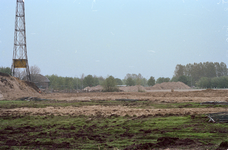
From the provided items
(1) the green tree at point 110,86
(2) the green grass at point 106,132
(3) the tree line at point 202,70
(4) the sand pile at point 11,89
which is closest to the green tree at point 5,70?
(4) the sand pile at point 11,89

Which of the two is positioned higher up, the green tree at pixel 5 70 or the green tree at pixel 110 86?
the green tree at pixel 5 70

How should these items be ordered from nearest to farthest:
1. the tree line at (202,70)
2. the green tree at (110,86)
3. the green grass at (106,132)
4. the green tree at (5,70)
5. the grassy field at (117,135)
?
1. the grassy field at (117,135)
2. the green grass at (106,132)
3. the green tree at (110,86)
4. the green tree at (5,70)
5. the tree line at (202,70)

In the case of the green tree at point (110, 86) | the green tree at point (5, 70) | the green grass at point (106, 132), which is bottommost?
the green grass at point (106, 132)

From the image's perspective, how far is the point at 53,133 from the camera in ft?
30.2

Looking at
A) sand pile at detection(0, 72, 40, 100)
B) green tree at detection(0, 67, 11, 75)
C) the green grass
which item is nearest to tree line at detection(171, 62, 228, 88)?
green tree at detection(0, 67, 11, 75)

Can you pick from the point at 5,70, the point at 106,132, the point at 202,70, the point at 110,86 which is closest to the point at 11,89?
the point at 110,86

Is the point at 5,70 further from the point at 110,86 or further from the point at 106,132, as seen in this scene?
the point at 106,132

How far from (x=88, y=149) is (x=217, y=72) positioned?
122 m

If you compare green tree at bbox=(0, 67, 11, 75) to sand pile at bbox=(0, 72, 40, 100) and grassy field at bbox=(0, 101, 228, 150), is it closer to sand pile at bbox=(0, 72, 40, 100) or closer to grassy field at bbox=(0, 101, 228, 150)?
sand pile at bbox=(0, 72, 40, 100)

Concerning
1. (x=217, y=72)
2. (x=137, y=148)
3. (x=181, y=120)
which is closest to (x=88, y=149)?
(x=137, y=148)

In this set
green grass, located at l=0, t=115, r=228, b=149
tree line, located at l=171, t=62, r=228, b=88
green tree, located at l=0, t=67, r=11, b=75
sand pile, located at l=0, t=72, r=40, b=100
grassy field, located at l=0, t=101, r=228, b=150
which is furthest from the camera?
tree line, located at l=171, t=62, r=228, b=88

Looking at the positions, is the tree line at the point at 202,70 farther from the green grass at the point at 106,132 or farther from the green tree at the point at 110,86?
the green grass at the point at 106,132

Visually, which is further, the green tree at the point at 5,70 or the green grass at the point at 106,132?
the green tree at the point at 5,70

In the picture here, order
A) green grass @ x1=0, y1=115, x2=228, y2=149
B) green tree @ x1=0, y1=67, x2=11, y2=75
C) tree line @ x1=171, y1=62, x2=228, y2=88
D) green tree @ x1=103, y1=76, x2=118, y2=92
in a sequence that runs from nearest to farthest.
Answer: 1. green grass @ x1=0, y1=115, x2=228, y2=149
2. green tree @ x1=103, y1=76, x2=118, y2=92
3. green tree @ x1=0, y1=67, x2=11, y2=75
4. tree line @ x1=171, y1=62, x2=228, y2=88
